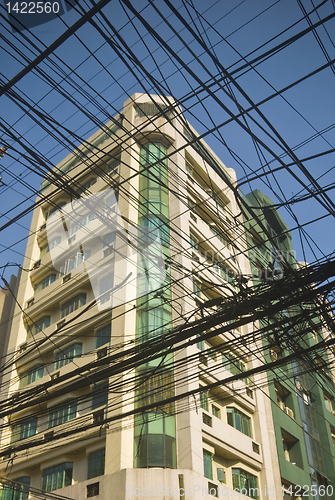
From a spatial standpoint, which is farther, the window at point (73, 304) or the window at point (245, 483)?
the window at point (73, 304)

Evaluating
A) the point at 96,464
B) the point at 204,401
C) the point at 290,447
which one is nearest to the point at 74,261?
the point at 204,401

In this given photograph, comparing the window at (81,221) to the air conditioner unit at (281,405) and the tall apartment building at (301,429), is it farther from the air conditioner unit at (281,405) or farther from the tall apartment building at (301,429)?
the air conditioner unit at (281,405)

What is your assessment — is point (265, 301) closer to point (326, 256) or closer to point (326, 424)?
point (326, 256)

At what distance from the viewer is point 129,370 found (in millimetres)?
19422

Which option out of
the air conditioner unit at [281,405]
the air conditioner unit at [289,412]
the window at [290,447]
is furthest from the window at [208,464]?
the air conditioner unit at [289,412]

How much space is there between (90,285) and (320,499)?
15764mm

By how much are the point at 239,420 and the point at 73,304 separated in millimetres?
9775

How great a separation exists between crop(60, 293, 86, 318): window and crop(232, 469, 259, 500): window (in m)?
10.4

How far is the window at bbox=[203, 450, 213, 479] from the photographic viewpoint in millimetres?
18725

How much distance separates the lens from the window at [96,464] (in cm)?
1823

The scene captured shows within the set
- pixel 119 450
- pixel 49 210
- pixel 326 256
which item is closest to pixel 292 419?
pixel 119 450

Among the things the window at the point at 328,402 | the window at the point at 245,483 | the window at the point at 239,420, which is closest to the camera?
the window at the point at 245,483

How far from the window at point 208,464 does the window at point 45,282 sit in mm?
13091

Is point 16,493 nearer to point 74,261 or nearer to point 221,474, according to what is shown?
point 221,474
